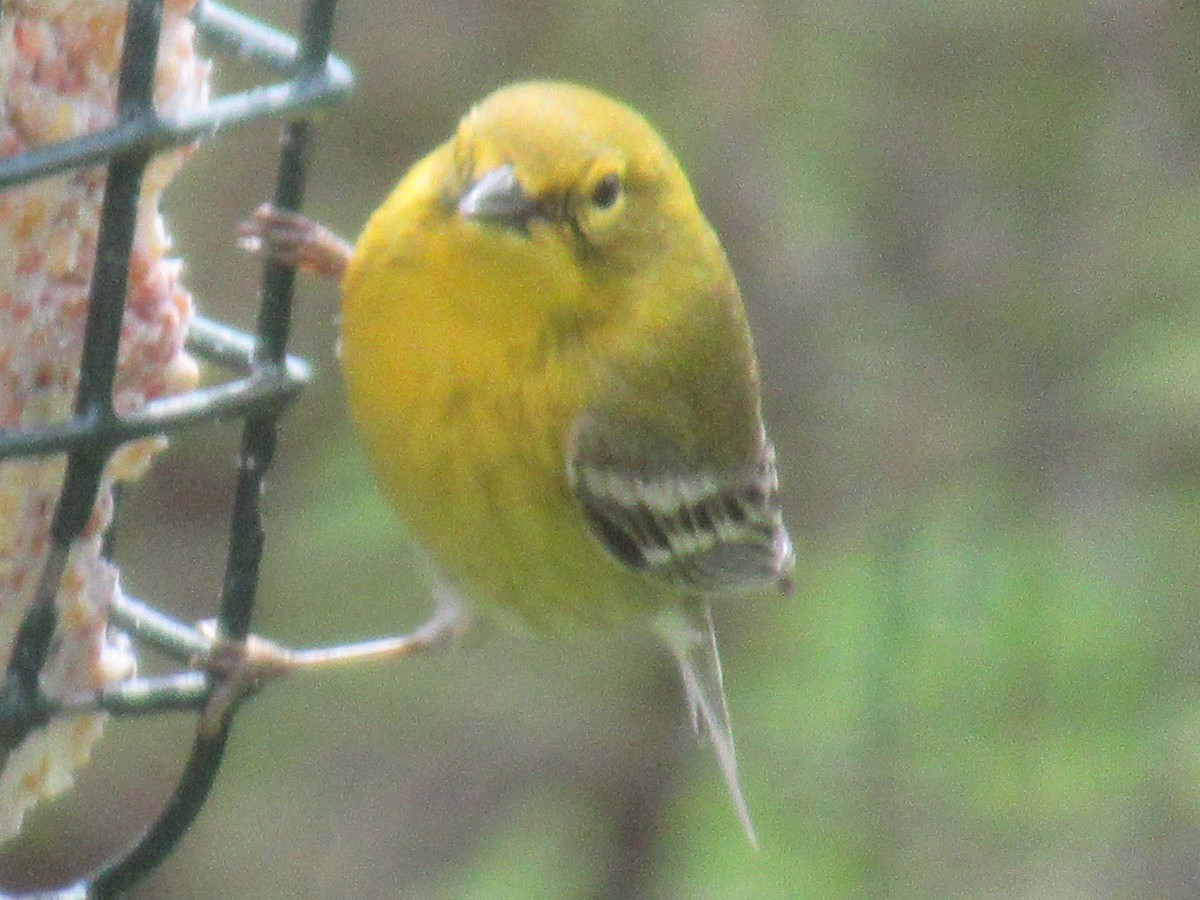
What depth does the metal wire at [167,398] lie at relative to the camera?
1.63m

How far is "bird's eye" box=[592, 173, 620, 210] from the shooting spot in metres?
2.28

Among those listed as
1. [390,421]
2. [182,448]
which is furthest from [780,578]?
[182,448]

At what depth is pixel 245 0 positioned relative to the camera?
4410 millimetres

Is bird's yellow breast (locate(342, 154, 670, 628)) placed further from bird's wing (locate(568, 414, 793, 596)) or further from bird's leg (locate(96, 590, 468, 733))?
bird's leg (locate(96, 590, 468, 733))

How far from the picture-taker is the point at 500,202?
2.14m

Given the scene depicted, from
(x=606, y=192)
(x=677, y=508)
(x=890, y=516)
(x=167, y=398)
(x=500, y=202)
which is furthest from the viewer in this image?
(x=890, y=516)

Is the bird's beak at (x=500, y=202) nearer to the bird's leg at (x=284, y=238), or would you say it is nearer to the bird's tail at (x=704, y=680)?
the bird's leg at (x=284, y=238)

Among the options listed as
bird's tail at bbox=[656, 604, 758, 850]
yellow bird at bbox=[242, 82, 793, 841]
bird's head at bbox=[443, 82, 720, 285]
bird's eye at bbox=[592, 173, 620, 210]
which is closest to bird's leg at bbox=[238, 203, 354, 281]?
yellow bird at bbox=[242, 82, 793, 841]

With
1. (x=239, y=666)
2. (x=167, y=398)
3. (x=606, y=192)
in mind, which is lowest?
(x=239, y=666)

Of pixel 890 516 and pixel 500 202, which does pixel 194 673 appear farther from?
pixel 890 516

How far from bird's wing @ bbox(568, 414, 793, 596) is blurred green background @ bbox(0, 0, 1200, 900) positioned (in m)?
0.35

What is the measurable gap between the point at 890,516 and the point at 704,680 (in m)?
0.55

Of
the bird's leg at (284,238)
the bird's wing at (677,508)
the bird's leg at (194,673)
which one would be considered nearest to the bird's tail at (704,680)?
the bird's wing at (677,508)

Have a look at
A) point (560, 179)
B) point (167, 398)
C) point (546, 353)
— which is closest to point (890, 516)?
point (546, 353)
